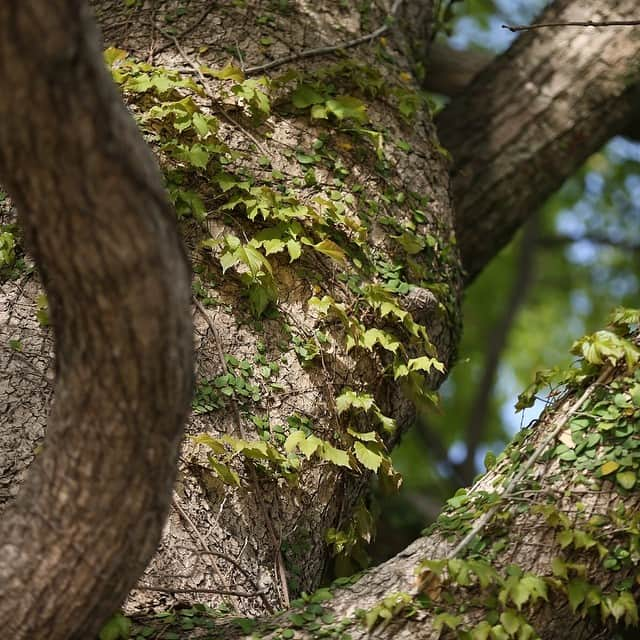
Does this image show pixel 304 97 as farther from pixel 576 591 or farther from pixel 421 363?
pixel 576 591

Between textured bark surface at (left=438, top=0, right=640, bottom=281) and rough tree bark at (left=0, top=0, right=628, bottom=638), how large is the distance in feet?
0.08

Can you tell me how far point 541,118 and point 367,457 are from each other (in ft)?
7.58

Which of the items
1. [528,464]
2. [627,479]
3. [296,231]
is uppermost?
[296,231]

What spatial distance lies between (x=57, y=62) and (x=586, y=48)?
356 centimetres

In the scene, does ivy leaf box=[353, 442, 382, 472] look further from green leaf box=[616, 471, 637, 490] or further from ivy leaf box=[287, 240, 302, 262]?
green leaf box=[616, 471, 637, 490]

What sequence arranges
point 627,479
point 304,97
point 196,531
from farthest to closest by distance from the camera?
point 304,97 < point 196,531 < point 627,479

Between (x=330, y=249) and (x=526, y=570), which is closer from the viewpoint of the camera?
(x=526, y=570)

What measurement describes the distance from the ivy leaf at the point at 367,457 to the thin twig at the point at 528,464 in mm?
572

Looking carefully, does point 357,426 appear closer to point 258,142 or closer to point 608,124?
point 258,142

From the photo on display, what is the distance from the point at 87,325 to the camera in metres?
1.79

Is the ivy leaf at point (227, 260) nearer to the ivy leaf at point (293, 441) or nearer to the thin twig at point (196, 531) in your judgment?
the ivy leaf at point (293, 441)

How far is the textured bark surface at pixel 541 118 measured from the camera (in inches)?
175

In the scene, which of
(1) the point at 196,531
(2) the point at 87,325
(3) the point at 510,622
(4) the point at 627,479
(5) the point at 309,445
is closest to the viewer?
(2) the point at 87,325

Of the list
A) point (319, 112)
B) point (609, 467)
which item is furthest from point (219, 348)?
point (609, 467)
